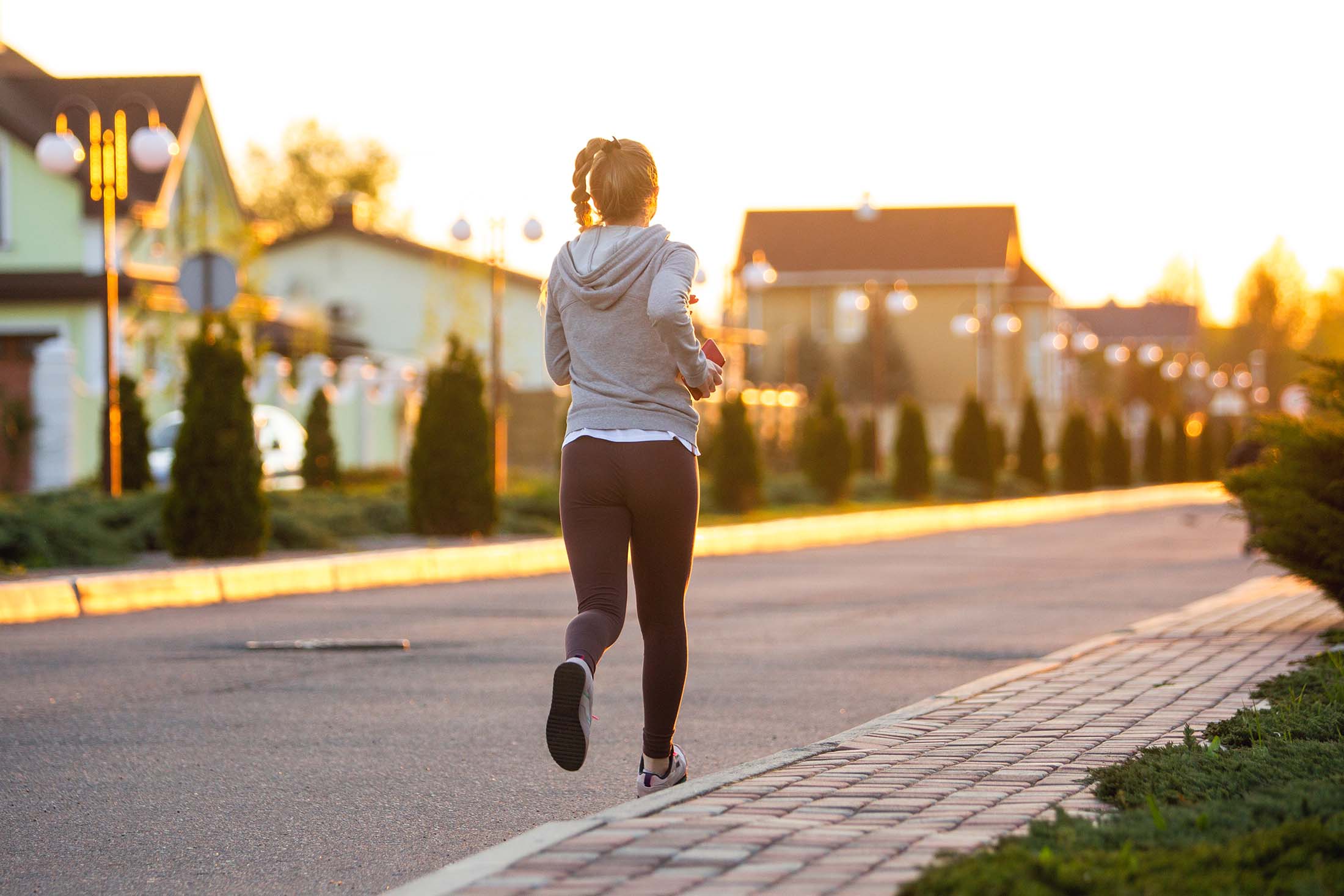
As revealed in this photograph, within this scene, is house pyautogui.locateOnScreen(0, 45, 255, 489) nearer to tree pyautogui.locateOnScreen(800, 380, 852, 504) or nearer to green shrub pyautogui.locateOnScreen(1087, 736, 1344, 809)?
tree pyautogui.locateOnScreen(800, 380, 852, 504)

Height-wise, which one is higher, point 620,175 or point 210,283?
point 210,283

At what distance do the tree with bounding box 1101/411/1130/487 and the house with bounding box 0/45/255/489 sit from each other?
27.2 m

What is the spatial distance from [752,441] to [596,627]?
24.4 meters

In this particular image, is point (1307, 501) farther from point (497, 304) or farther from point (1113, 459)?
point (1113, 459)

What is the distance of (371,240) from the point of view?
5791 centimetres

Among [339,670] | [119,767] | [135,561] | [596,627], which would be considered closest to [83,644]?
[339,670]

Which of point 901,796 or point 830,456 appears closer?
point 901,796

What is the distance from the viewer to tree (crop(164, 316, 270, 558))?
16531 mm

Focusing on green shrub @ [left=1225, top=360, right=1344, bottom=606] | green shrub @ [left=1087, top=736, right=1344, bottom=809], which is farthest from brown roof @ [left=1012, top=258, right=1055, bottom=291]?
green shrub @ [left=1087, top=736, right=1344, bottom=809]

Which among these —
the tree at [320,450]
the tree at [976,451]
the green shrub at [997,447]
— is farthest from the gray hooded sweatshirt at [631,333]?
the green shrub at [997,447]

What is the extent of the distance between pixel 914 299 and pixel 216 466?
5624cm

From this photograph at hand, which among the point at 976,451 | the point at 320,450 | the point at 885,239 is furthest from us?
the point at 885,239

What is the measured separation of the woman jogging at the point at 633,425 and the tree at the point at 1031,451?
4176cm

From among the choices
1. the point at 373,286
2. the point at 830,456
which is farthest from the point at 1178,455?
the point at 830,456
